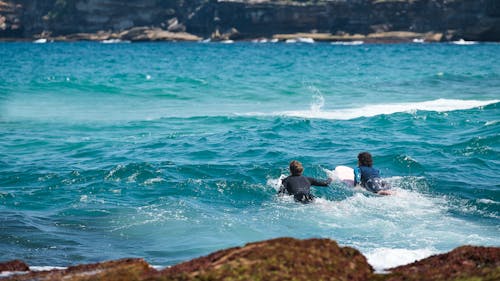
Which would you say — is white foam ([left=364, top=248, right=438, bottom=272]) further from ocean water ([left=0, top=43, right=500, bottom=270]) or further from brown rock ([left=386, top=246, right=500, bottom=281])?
brown rock ([left=386, top=246, right=500, bottom=281])

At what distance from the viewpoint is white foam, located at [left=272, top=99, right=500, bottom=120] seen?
80.5 feet

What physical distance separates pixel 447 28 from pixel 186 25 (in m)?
45.0

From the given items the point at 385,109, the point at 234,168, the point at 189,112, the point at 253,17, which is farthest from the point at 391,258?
the point at 253,17

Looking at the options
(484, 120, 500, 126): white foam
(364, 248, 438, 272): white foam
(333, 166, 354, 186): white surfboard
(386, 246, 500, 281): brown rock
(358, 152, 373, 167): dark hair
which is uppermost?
(386, 246, 500, 281): brown rock

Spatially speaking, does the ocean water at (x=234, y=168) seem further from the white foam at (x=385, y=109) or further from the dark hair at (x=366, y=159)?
the dark hair at (x=366, y=159)

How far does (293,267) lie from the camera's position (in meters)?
5.11

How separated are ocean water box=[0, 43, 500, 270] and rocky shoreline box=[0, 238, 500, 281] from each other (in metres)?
1.07

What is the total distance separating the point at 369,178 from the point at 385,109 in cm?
1332

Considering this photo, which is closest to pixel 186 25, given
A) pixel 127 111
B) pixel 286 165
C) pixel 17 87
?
pixel 17 87

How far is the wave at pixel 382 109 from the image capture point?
80.4 ft

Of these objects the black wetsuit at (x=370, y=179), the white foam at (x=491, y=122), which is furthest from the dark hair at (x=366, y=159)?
the white foam at (x=491, y=122)

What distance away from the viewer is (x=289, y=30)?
382 feet

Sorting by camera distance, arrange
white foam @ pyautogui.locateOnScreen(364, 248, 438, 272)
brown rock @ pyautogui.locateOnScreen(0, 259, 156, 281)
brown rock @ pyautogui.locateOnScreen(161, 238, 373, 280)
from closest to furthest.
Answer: brown rock @ pyautogui.locateOnScreen(161, 238, 373, 280)
brown rock @ pyautogui.locateOnScreen(0, 259, 156, 281)
white foam @ pyautogui.locateOnScreen(364, 248, 438, 272)

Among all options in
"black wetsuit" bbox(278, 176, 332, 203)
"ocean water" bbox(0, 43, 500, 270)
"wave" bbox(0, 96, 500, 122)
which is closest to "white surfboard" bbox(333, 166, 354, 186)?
"ocean water" bbox(0, 43, 500, 270)
